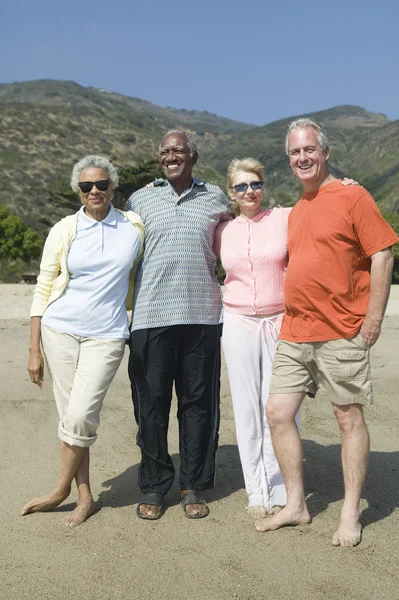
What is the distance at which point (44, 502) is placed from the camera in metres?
3.38

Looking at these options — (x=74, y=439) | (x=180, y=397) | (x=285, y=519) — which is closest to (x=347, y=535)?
(x=285, y=519)

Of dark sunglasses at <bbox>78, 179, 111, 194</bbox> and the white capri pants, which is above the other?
dark sunglasses at <bbox>78, 179, 111, 194</bbox>

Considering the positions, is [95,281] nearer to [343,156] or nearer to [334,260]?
[334,260]

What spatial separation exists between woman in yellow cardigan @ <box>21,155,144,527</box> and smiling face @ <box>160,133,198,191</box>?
0.93 ft

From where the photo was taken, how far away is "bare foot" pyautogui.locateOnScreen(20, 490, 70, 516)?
3365 millimetres

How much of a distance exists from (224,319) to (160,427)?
64 centimetres

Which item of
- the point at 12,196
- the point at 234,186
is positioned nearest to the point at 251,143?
the point at 12,196

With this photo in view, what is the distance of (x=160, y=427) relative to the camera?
11.2 ft

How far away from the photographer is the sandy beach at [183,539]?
266cm

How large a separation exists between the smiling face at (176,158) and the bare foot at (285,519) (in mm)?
1677

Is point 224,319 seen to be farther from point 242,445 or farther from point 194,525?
point 194,525

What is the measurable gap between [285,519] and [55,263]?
1630mm

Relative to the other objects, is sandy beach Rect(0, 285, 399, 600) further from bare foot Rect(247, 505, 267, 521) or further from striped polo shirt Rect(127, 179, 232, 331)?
striped polo shirt Rect(127, 179, 232, 331)

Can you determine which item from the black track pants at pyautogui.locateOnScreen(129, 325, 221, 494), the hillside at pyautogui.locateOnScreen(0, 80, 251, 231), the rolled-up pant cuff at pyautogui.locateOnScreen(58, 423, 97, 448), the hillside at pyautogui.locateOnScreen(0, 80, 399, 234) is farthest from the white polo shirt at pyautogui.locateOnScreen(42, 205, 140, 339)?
the hillside at pyautogui.locateOnScreen(0, 80, 251, 231)
